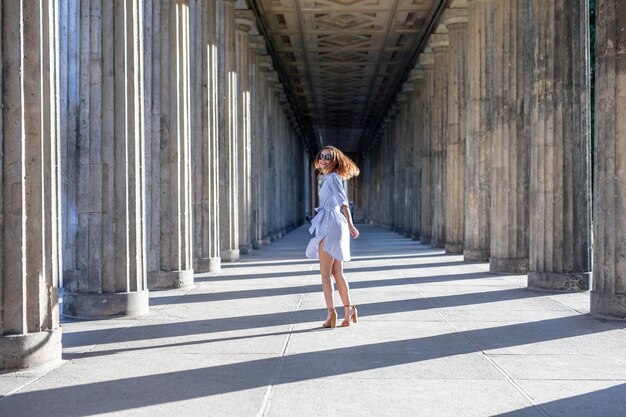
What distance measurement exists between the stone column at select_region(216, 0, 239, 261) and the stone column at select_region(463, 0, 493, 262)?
20.3 feet

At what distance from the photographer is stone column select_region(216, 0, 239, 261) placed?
1991 centimetres

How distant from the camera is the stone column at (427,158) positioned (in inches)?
1185

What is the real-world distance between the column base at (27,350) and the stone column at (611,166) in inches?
252

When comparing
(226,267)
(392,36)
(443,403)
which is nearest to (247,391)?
(443,403)

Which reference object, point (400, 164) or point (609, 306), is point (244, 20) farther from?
point (400, 164)

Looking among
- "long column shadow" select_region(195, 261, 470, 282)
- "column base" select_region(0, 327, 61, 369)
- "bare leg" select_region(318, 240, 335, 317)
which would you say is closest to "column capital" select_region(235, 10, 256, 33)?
"long column shadow" select_region(195, 261, 470, 282)

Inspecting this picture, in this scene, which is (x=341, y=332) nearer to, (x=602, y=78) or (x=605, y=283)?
(x=605, y=283)

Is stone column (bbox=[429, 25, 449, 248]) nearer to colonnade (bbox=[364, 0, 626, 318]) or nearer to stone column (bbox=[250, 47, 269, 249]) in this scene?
colonnade (bbox=[364, 0, 626, 318])

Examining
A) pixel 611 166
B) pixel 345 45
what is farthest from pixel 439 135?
pixel 611 166

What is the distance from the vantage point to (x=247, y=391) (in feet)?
17.7

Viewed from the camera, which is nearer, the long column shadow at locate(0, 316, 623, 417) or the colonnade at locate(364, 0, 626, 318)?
the long column shadow at locate(0, 316, 623, 417)

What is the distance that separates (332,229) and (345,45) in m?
23.8

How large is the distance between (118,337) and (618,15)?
693 cm

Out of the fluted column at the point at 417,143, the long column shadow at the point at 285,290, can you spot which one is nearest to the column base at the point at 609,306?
the long column shadow at the point at 285,290
